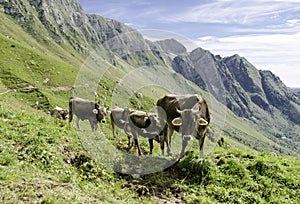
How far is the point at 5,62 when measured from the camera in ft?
233

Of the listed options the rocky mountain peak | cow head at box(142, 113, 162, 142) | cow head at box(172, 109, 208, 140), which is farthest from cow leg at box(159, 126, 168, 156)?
the rocky mountain peak

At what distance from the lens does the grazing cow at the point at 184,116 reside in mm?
12609

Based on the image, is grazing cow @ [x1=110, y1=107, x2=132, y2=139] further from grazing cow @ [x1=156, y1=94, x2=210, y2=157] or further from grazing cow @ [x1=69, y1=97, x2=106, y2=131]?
grazing cow @ [x1=156, y1=94, x2=210, y2=157]

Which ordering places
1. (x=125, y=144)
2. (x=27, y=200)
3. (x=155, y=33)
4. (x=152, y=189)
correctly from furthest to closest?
(x=125, y=144), (x=155, y=33), (x=152, y=189), (x=27, y=200)

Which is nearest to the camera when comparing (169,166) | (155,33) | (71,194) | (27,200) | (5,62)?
(27,200)

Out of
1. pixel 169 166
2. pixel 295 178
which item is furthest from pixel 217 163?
pixel 295 178

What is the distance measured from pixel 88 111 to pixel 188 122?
9689mm

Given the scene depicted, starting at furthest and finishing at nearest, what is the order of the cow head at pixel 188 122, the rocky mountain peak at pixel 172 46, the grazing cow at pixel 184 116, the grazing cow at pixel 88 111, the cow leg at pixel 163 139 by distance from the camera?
the grazing cow at pixel 88 111, the cow leg at pixel 163 139, the rocky mountain peak at pixel 172 46, the grazing cow at pixel 184 116, the cow head at pixel 188 122

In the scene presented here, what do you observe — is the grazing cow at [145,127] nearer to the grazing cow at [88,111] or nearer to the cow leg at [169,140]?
the cow leg at [169,140]

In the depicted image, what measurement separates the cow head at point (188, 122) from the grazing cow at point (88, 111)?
27.6 ft

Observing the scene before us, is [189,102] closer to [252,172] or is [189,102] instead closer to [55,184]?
[252,172]

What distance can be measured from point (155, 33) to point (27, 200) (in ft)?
30.6

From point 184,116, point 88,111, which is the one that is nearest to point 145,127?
point 184,116

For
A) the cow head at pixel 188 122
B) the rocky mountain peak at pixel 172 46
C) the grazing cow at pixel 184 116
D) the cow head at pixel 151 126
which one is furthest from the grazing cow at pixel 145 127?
the rocky mountain peak at pixel 172 46
